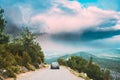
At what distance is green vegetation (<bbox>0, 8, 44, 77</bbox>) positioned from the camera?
4523 cm

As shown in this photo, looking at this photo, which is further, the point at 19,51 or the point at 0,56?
the point at 19,51

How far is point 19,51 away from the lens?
78000mm

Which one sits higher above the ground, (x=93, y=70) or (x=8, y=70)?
(x=8, y=70)

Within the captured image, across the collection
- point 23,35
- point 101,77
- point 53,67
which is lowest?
point 101,77

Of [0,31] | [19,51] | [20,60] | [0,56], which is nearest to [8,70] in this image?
[0,56]

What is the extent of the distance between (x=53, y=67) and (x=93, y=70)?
85129 millimetres

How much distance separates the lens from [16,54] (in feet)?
231

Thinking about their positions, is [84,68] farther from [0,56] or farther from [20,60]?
[0,56]

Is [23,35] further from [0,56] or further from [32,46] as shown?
[0,56]

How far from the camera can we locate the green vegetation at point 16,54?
45.2m

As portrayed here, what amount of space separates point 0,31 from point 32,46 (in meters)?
38.3

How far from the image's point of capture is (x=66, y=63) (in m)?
176

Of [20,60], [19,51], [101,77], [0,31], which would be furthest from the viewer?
[101,77]

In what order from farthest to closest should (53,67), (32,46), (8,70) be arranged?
(32,46)
(53,67)
(8,70)
